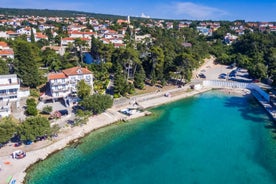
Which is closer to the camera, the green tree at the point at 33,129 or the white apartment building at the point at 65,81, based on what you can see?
the green tree at the point at 33,129

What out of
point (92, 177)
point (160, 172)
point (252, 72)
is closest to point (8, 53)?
point (92, 177)

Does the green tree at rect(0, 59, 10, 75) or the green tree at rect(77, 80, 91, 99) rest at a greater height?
the green tree at rect(0, 59, 10, 75)

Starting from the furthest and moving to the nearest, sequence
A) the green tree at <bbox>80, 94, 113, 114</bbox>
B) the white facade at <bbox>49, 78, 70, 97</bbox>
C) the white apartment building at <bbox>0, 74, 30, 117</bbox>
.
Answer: the white facade at <bbox>49, 78, 70, 97</bbox>
the white apartment building at <bbox>0, 74, 30, 117</bbox>
the green tree at <bbox>80, 94, 113, 114</bbox>

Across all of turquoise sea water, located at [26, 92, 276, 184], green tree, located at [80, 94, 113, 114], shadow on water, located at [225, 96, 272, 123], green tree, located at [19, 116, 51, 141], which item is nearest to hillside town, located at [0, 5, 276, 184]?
green tree, located at [19, 116, 51, 141]

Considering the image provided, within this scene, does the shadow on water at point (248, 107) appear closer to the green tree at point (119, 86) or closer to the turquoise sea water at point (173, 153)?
the turquoise sea water at point (173, 153)

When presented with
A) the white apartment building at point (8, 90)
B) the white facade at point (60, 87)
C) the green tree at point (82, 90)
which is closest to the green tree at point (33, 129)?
the green tree at point (82, 90)

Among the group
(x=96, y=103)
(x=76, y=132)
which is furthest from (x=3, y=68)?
(x=76, y=132)

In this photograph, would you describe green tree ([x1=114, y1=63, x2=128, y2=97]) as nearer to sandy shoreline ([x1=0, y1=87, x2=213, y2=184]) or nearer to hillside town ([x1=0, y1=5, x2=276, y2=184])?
hillside town ([x1=0, y1=5, x2=276, y2=184])
